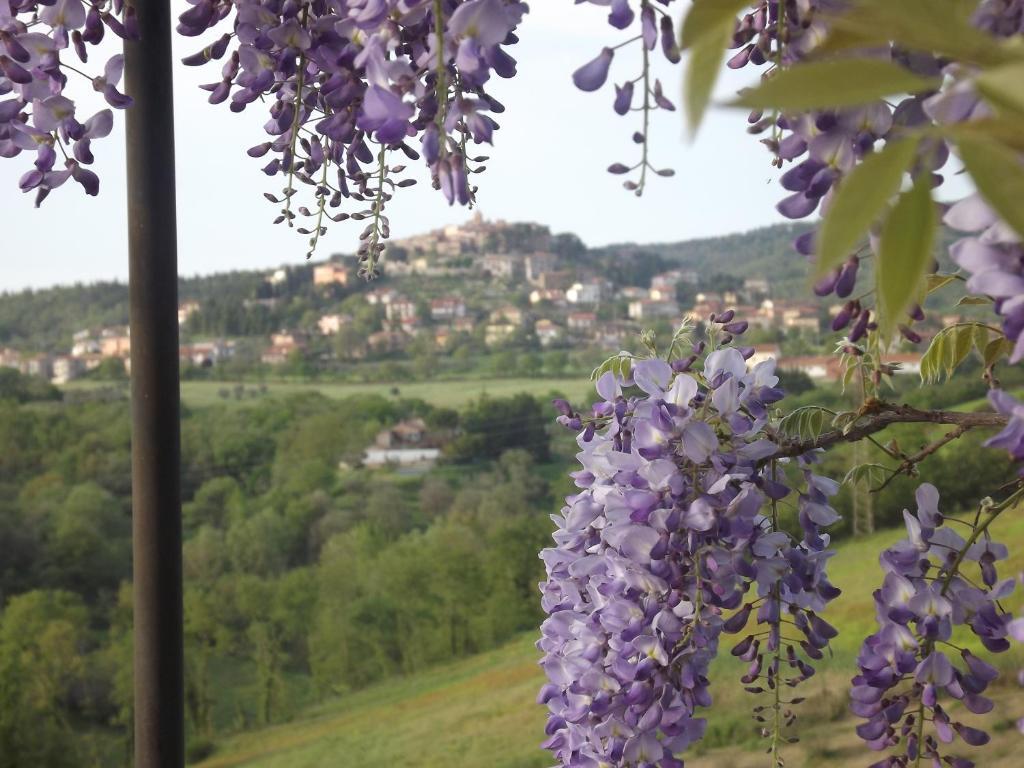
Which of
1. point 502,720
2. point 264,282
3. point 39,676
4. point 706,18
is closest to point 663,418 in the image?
point 706,18

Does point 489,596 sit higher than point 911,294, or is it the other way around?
point 911,294

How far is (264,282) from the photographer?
4473 millimetres

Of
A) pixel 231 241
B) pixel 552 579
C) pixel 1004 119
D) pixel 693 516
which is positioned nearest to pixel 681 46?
pixel 1004 119

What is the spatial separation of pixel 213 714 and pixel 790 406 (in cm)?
207

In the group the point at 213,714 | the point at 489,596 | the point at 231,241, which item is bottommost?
the point at 213,714

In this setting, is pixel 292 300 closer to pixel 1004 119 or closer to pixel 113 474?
pixel 113 474

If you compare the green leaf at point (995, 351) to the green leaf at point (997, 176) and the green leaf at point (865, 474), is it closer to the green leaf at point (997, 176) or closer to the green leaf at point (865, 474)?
the green leaf at point (865, 474)

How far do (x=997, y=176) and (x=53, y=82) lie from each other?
48 centimetres

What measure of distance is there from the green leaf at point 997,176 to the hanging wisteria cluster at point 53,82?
17.1 inches

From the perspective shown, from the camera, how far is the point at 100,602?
3.31 meters

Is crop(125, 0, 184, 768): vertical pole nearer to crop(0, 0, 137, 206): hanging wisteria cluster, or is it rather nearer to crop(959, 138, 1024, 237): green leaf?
crop(0, 0, 137, 206): hanging wisteria cluster

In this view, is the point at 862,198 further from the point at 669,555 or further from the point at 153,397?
the point at 153,397

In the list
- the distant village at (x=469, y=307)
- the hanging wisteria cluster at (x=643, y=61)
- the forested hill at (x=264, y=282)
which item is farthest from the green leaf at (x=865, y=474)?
the forested hill at (x=264, y=282)

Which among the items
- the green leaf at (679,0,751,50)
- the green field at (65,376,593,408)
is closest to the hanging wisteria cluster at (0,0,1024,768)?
the green leaf at (679,0,751,50)
